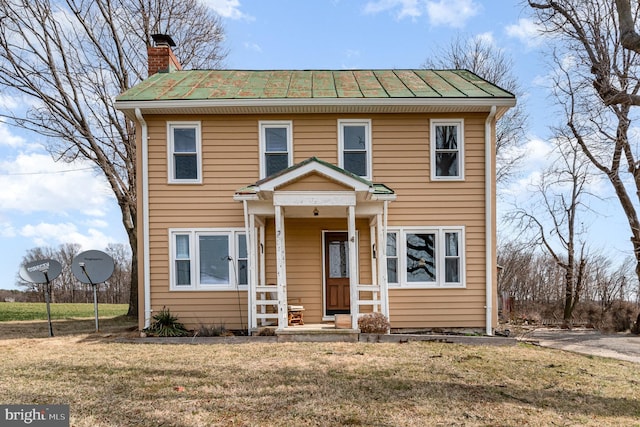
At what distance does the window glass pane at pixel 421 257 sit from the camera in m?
10.8

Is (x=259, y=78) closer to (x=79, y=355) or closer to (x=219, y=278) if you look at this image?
(x=219, y=278)

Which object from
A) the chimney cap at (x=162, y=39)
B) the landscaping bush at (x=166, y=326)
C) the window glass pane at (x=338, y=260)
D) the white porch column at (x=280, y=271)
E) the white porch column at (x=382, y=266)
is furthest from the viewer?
the chimney cap at (x=162, y=39)

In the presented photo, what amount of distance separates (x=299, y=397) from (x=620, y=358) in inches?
299

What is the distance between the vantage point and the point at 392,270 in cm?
1082

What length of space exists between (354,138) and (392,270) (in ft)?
10.8

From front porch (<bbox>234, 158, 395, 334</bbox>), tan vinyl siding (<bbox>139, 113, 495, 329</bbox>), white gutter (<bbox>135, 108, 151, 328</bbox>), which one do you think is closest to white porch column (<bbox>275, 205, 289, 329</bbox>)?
front porch (<bbox>234, 158, 395, 334</bbox>)

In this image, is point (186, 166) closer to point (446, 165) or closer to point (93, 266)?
point (93, 266)

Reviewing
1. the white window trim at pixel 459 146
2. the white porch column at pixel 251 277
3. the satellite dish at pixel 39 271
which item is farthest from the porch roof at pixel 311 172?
the satellite dish at pixel 39 271

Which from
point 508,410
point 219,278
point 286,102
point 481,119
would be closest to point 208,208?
point 219,278

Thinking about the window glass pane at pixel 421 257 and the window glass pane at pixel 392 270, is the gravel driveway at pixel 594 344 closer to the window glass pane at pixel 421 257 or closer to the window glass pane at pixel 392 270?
the window glass pane at pixel 421 257

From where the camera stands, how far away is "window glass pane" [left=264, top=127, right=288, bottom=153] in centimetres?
1090

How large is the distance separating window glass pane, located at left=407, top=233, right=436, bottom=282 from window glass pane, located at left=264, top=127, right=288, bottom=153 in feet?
12.1

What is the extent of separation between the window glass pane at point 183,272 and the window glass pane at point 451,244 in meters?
6.09

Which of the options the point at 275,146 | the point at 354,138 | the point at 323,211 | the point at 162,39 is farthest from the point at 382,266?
the point at 162,39
